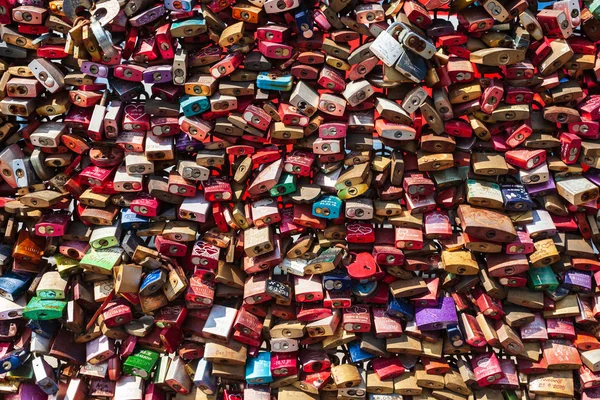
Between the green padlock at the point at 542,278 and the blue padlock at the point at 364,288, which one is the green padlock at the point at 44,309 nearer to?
the blue padlock at the point at 364,288

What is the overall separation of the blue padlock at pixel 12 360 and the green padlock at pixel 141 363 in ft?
1.88

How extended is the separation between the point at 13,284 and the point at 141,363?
0.82 m

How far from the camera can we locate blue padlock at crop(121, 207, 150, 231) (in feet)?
11.7

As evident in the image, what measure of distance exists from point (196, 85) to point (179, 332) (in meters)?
1.35

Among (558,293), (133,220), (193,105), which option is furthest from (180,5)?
(558,293)

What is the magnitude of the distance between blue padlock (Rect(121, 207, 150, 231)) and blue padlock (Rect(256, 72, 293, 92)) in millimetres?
951

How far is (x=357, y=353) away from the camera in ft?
12.0

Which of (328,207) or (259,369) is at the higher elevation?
(328,207)

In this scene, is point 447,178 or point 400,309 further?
point 400,309

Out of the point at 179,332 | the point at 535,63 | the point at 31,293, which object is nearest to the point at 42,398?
the point at 31,293

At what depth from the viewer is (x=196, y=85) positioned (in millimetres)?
3336

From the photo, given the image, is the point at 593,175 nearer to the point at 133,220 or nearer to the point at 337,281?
the point at 337,281

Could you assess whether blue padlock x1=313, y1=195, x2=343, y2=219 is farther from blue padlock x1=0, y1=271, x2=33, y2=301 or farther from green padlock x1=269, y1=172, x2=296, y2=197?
blue padlock x1=0, y1=271, x2=33, y2=301

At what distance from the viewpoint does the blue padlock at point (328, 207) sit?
3.41m
